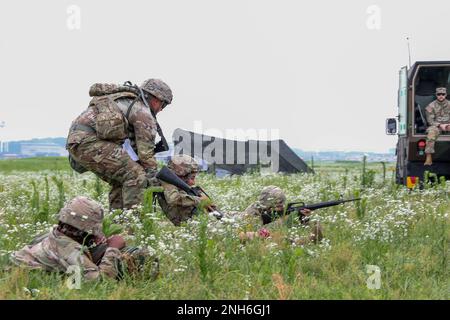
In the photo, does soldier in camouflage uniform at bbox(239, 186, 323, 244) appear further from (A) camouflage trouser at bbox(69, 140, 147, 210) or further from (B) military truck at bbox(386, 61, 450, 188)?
(B) military truck at bbox(386, 61, 450, 188)

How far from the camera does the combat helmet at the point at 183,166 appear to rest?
7836 millimetres

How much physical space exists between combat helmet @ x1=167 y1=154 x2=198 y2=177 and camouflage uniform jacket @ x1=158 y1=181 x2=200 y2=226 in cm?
18

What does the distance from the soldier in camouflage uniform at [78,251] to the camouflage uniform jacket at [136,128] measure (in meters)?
2.61

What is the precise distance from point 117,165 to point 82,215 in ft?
9.28

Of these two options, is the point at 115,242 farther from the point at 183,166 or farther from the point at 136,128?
the point at 136,128

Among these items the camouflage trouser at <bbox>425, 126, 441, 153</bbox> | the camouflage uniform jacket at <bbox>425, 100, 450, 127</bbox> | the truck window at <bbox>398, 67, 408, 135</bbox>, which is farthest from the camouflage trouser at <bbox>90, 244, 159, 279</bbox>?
the camouflage uniform jacket at <bbox>425, 100, 450, 127</bbox>

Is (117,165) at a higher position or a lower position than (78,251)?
higher

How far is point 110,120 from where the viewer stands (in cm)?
802

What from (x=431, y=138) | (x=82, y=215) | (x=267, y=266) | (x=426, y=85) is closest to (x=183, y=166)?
(x=267, y=266)

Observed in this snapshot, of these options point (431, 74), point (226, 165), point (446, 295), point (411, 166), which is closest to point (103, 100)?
point (446, 295)

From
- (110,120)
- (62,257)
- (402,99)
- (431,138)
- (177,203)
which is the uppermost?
(402,99)

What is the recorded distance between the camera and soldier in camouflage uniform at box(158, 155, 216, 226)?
7.77 m

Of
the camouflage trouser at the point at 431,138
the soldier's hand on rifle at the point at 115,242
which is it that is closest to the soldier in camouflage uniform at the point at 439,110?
the camouflage trouser at the point at 431,138

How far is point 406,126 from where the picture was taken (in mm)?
13578
